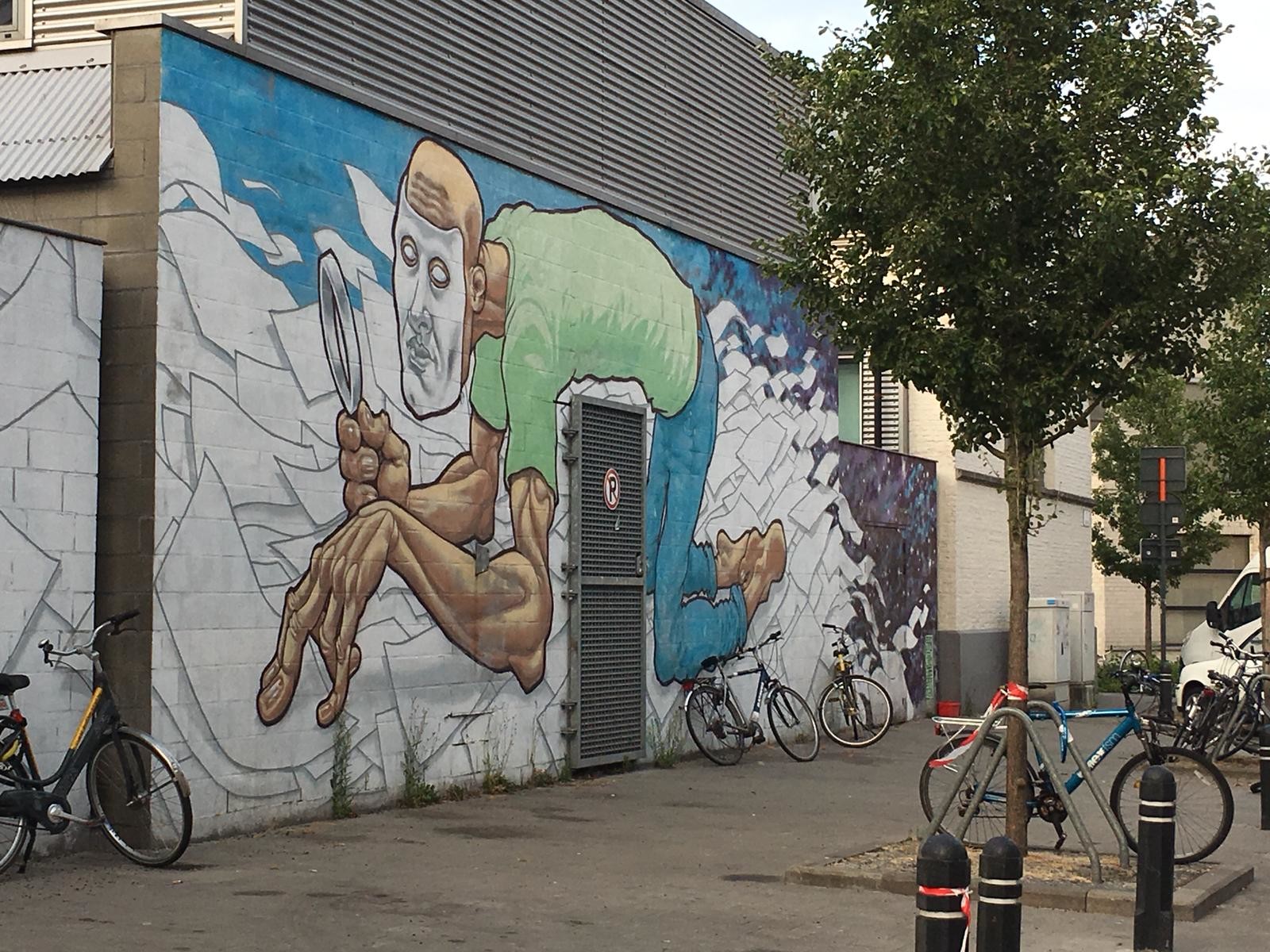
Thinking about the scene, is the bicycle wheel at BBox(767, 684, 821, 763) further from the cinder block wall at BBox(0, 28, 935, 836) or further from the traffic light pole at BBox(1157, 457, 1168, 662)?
the traffic light pole at BBox(1157, 457, 1168, 662)

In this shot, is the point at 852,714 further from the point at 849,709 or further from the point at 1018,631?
the point at 1018,631

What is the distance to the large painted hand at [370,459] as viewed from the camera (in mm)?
12406

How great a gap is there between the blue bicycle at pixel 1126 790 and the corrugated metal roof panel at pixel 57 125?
6388 mm

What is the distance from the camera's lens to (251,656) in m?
11.5

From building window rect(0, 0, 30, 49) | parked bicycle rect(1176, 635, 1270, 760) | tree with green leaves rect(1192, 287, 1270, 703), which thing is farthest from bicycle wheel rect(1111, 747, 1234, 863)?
tree with green leaves rect(1192, 287, 1270, 703)

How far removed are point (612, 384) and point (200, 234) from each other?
18.1ft

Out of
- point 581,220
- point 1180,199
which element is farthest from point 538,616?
point 1180,199

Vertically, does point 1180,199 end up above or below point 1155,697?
above

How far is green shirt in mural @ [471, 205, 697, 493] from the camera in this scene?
14.3 meters

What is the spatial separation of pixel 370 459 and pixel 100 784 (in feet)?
10.9

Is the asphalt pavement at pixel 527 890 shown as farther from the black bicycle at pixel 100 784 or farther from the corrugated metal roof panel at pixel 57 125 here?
the corrugated metal roof panel at pixel 57 125

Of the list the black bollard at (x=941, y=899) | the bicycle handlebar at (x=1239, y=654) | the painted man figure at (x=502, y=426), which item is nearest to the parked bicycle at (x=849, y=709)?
the painted man figure at (x=502, y=426)

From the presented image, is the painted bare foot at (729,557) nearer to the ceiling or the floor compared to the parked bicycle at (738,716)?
nearer to the ceiling

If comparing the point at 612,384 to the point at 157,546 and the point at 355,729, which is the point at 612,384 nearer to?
the point at 355,729
